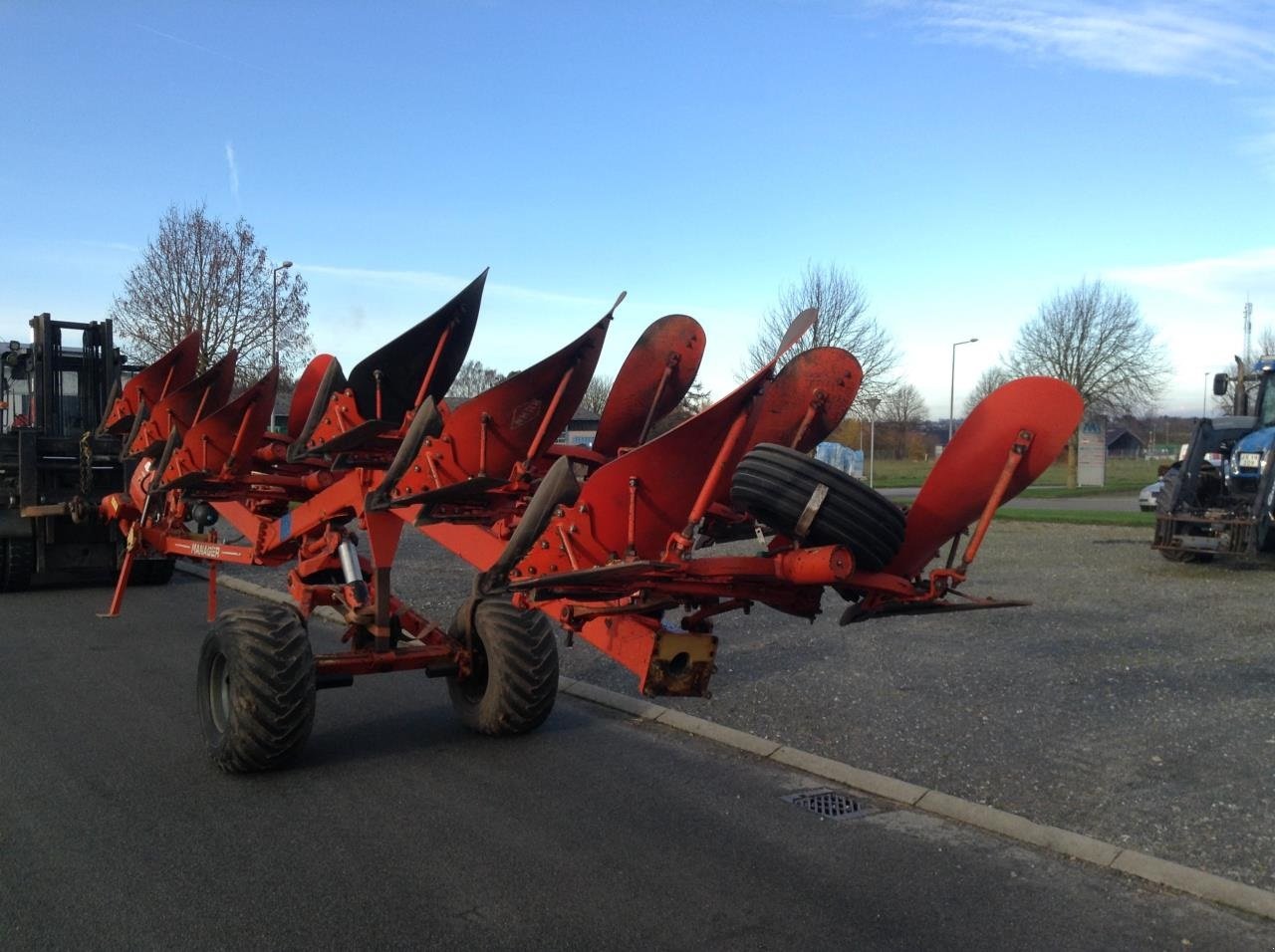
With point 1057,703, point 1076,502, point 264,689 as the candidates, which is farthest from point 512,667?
point 1076,502

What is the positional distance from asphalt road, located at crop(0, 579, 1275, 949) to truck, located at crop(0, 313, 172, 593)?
7.54 m

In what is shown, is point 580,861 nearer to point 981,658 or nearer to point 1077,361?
point 981,658

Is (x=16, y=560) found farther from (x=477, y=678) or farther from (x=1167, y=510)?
(x=1167, y=510)

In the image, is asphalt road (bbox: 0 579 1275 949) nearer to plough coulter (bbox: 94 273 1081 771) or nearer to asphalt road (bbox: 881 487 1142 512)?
plough coulter (bbox: 94 273 1081 771)

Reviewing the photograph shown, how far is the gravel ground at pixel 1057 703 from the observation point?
5.70 metres

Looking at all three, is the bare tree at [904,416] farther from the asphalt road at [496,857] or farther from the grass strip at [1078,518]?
the asphalt road at [496,857]

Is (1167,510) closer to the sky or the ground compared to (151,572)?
closer to the sky

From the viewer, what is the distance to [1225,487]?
1630cm

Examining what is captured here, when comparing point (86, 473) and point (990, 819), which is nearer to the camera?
point (990, 819)

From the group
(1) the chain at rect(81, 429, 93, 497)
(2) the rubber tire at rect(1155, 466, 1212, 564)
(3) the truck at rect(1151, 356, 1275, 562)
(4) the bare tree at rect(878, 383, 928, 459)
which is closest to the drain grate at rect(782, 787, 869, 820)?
(1) the chain at rect(81, 429, 93, 497)

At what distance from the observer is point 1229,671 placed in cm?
880

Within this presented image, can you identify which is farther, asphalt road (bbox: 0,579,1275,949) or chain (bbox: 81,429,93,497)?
chain (bbox: 81,429,93,497)

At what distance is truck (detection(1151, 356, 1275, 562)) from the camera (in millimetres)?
14805

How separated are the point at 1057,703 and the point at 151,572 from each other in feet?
39.3
